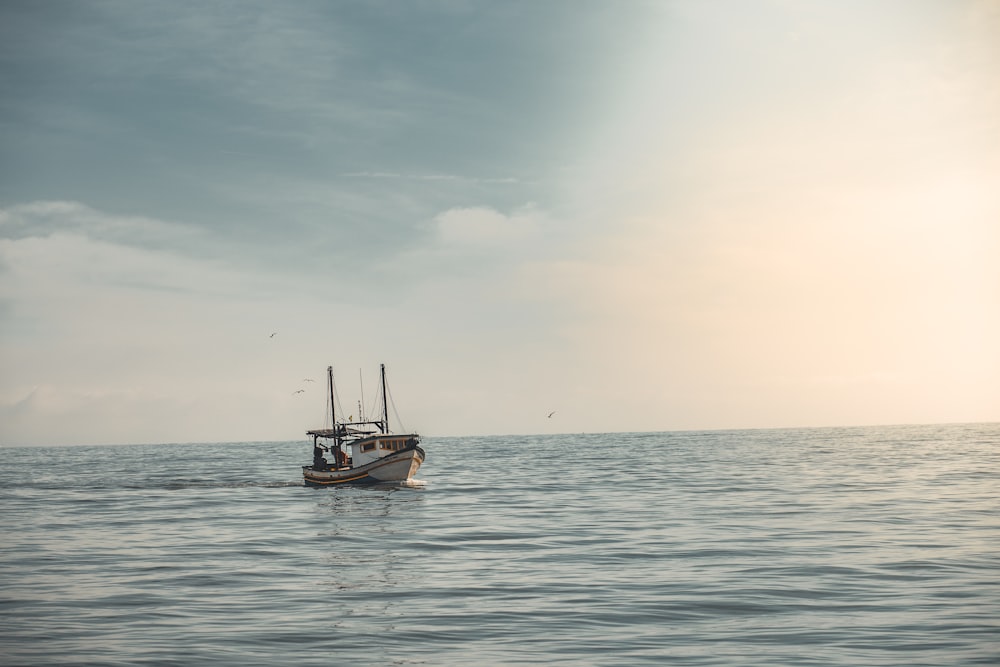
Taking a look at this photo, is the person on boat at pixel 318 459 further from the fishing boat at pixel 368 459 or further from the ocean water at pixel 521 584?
the ocean water at pixel 521 584

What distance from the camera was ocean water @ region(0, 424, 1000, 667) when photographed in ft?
57.9

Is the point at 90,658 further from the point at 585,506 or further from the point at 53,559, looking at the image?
the point at 585,506

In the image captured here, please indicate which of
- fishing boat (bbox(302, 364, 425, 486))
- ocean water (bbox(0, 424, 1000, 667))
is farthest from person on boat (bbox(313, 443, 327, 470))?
ocean water (bbox(0, 424, 1000, 667))

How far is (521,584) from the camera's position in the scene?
24547 mm

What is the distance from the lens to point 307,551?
33406 mm

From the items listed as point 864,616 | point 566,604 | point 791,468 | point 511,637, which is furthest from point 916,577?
point 791,468

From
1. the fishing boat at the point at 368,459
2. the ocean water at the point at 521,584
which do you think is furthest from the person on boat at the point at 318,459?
the ocean water at the point at 521,584

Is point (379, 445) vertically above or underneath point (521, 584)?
above

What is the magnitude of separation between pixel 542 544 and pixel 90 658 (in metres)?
18.8

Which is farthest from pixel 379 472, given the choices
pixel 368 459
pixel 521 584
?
pixel 521 584

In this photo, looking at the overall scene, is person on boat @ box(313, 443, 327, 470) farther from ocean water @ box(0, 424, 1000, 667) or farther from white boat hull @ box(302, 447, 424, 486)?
ocean water @ box(0, 424, 1000, 667)

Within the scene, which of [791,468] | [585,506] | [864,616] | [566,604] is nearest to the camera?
[864,616]

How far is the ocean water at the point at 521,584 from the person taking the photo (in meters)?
17.7

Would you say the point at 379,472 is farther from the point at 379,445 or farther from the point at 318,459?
the point at 318,459
